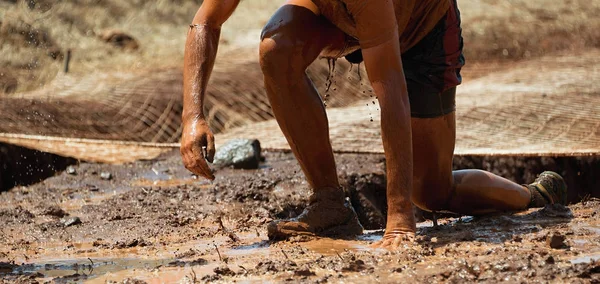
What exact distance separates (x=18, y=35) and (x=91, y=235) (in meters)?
7.95

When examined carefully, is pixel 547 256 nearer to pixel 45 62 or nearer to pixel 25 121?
pixel 25 121

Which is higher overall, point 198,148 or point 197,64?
point 197,64

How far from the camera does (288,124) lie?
150 inches

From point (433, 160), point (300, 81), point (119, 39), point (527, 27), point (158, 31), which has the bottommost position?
point (433, 160)

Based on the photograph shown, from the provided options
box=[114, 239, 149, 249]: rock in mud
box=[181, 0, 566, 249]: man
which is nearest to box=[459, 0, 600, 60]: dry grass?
box=[181, 0, 566, 249]: man

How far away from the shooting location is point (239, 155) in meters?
6.35

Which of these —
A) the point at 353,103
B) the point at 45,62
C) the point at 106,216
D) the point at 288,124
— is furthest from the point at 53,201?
the point at 45,62

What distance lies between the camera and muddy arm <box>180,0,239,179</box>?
11.0ft

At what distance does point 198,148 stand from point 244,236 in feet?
2.60

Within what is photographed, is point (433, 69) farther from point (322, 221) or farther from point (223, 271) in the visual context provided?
point (223, 271)

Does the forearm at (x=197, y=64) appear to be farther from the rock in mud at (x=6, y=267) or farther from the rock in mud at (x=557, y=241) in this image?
the rock in mud at (x=557, y=241)

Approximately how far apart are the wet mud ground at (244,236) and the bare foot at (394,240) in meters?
0.05

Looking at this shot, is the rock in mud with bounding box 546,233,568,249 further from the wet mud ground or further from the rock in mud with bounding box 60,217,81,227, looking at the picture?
the rock in mud with bounding box 60,217,81,227

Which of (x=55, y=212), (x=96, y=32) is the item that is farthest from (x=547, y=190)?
(x=96, y=32)
